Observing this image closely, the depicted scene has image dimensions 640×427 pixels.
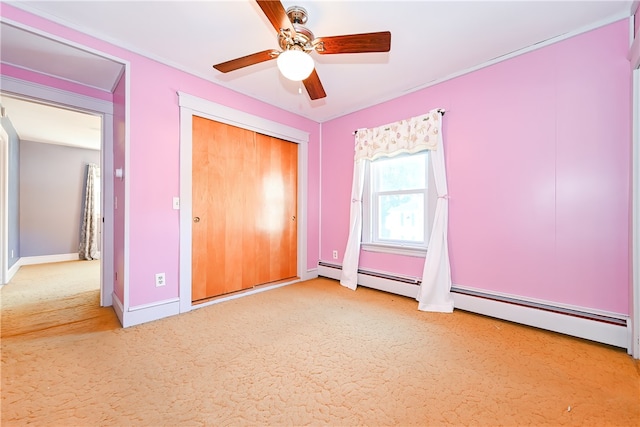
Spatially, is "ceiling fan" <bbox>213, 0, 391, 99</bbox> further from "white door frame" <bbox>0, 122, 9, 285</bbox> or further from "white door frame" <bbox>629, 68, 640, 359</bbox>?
"white door frame" <bbox>0, 122, 9, 285</bbox>

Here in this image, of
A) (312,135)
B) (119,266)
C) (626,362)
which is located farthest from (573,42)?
(119,266)

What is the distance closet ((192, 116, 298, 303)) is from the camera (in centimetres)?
286

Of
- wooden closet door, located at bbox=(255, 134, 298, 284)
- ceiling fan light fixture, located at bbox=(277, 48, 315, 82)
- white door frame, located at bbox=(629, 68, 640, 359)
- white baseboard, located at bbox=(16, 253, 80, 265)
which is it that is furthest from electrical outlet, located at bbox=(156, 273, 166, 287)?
white baseboard, located at bbox=(16, 253, 80, 265)

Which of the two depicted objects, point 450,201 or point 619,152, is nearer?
point 619,152

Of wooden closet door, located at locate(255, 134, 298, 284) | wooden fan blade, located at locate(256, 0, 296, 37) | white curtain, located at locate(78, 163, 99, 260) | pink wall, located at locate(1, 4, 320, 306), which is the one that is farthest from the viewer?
white curtain, located at locate(78, 163, 99, 260)

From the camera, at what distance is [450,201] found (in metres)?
2.80

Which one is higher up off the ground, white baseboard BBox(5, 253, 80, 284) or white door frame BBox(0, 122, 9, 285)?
white door frame BBox(0, 122, 9, 285)

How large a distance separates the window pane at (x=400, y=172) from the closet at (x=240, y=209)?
1227mm

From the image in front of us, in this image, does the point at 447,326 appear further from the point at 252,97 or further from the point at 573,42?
the point at 252,97

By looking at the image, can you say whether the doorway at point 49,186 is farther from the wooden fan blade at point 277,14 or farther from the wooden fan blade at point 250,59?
the wooden fan blade at point 277,14

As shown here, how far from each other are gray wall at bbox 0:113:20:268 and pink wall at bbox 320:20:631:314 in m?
6.11

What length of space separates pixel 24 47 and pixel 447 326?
4.37 m

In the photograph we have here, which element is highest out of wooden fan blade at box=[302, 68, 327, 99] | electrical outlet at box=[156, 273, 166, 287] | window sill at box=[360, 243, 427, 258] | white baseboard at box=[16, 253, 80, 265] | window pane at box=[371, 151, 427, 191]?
wooden fan blade at box=[302, 68, 327, 99]

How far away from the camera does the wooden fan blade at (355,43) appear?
5.19 ft
